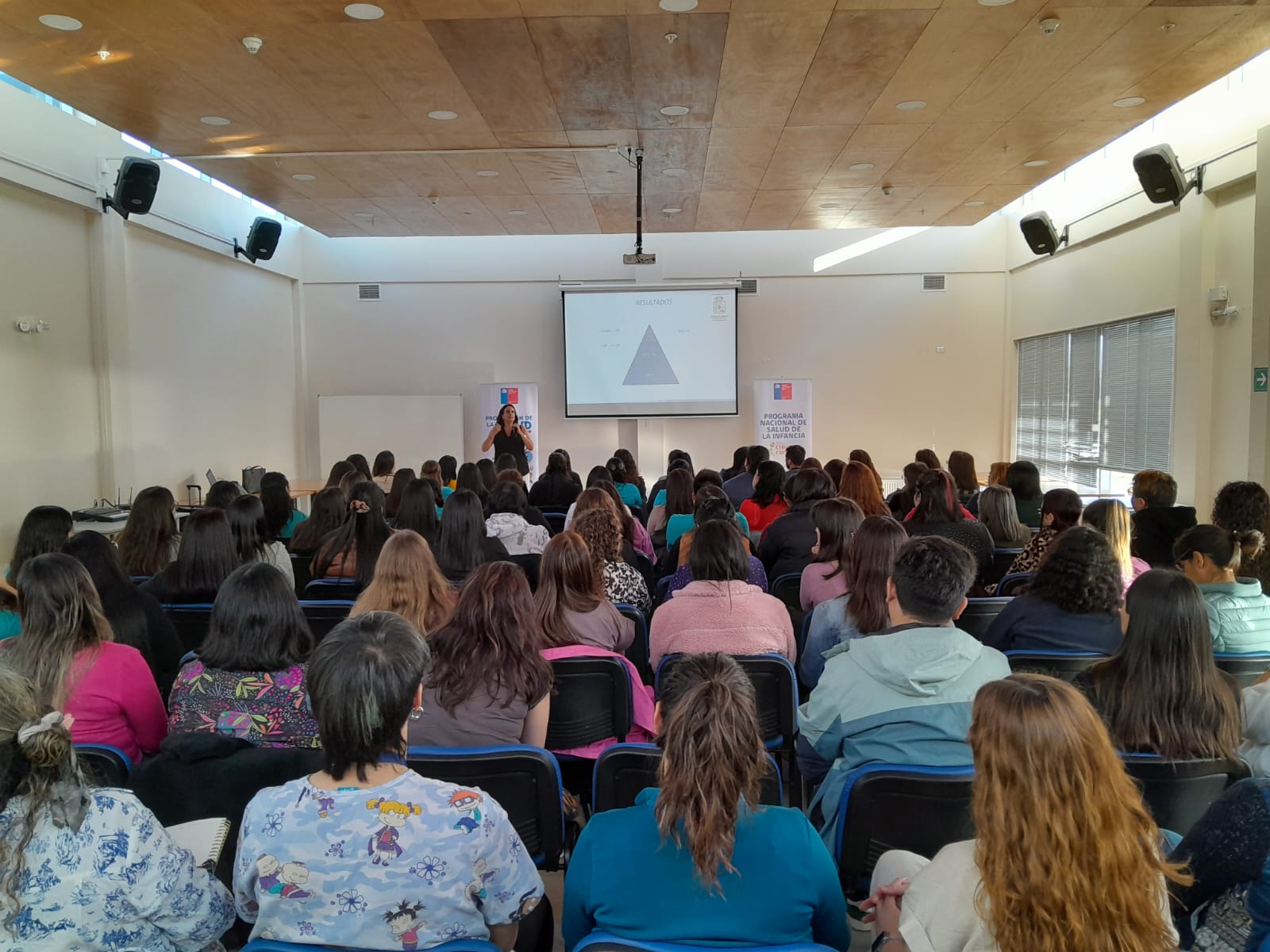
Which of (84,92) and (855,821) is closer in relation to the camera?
(855,821)

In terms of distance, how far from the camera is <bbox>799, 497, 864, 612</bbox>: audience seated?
3767 millimetres

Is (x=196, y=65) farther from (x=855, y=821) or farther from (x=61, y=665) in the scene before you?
(x=855, y=821)

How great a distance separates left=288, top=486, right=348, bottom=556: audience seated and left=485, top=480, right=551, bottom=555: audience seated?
84cm

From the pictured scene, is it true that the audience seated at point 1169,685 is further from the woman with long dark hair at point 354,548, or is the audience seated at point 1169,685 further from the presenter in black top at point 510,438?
the presenter in black top at point 510,438

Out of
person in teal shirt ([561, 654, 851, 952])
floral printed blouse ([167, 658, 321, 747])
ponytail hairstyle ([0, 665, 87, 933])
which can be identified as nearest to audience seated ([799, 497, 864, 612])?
floral printed blouse ([167, 658, 321, 747])

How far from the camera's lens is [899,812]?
6.36 ft

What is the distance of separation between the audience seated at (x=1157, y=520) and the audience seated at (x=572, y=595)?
10.6 feet

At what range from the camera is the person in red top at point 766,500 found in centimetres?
591

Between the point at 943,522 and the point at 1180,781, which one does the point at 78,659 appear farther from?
the point at 943,522

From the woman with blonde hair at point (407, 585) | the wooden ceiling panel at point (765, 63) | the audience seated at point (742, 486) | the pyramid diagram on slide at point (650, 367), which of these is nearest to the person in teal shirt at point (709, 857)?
the woman with blonde hair at point (407, 585)

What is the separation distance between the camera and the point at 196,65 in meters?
5.32

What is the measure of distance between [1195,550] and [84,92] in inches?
262

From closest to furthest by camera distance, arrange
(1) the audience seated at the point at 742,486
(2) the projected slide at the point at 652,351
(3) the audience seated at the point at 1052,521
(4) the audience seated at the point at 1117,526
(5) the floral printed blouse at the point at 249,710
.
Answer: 1. (5) the floral printed blouse at the point at 249,710
2. (4) the audience seated at the point at 1117,526
3. (3) the audience seated at the point at 1052,521
4. (1) the audience seated at the point at 742,486
5. (2) the projected slide at the point at 652,351

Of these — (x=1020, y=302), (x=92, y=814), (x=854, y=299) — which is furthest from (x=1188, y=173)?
(x=92, y=814)
